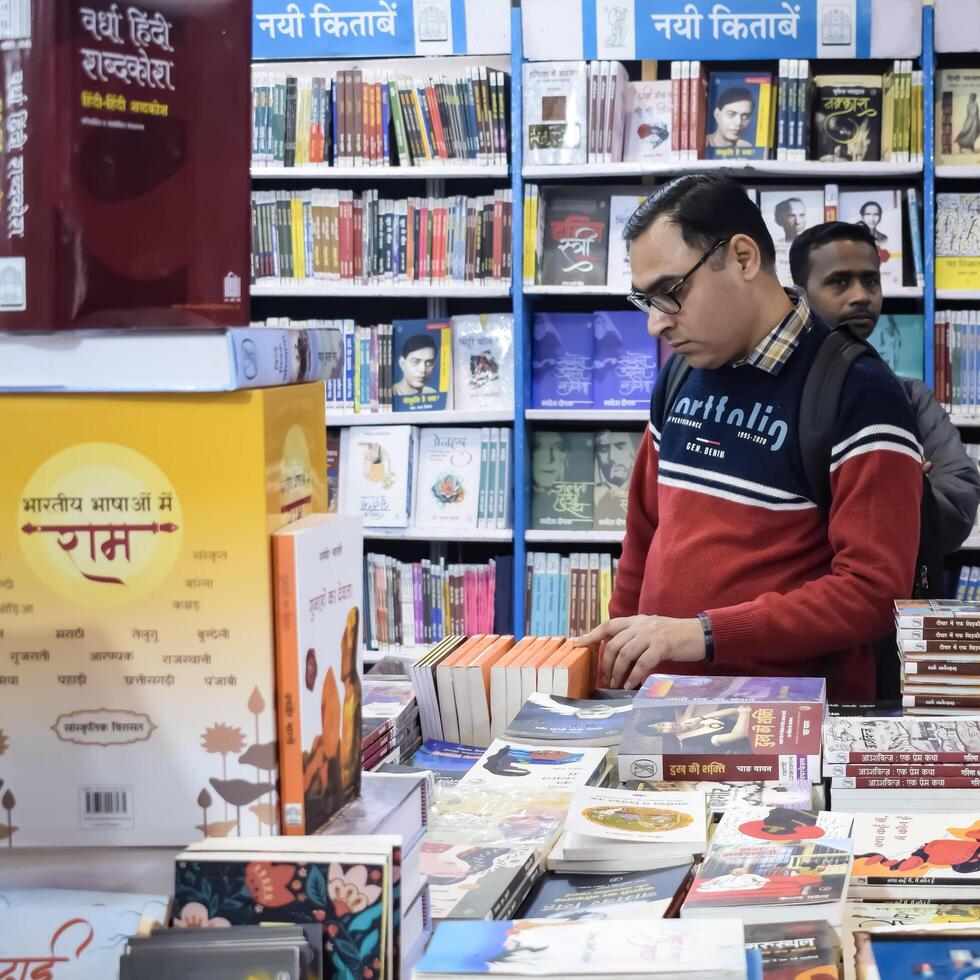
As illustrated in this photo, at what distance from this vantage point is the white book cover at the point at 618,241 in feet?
13.5

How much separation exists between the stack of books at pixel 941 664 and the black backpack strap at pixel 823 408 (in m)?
0.36

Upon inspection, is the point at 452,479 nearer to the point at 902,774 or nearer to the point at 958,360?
the point at 958,360

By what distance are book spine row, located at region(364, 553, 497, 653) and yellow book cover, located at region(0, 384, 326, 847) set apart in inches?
127

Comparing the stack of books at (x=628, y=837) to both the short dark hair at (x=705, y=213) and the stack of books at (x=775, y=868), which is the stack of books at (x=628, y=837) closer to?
the stack of books at (x=775, y=868)

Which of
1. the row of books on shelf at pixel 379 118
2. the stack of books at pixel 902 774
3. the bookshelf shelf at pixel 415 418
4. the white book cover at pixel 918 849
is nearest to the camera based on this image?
the white book cover at pixel 918 849

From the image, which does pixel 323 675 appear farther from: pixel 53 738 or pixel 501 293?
pixel 501 293

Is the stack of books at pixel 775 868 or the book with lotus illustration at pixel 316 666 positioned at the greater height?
the book with lotus illustration at pixel 316 666

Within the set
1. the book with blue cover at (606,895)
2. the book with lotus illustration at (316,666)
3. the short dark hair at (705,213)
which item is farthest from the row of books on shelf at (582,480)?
the book with lotus illustration at (316,666)

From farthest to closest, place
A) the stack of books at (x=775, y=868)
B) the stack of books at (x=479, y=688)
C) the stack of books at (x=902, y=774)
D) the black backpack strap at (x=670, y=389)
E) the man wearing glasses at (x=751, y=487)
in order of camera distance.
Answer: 1. the black backpack strap at (x=670, y=389)
2. the man wearing glasses at (x=751, y=487)
3. the stack of books at (x=479, y=688)
4. the stack of books at (x=902, y=774)
5. the stack of books at (x=775, y=868)

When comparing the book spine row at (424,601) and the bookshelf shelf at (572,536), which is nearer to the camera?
the bookshelf shelf at (572,536)

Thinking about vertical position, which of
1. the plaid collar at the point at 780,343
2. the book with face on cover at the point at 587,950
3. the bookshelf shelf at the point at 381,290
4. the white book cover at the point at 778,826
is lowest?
the white book cover at the point at 778,826

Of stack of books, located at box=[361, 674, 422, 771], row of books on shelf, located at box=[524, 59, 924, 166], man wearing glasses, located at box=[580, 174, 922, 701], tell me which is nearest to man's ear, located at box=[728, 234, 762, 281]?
man wearing glasses, located at box=[580, 174, 922, 701]

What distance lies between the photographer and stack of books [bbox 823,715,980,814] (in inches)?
57.6

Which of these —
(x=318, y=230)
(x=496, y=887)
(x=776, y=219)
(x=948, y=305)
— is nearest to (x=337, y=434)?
(x=318, y=230)
